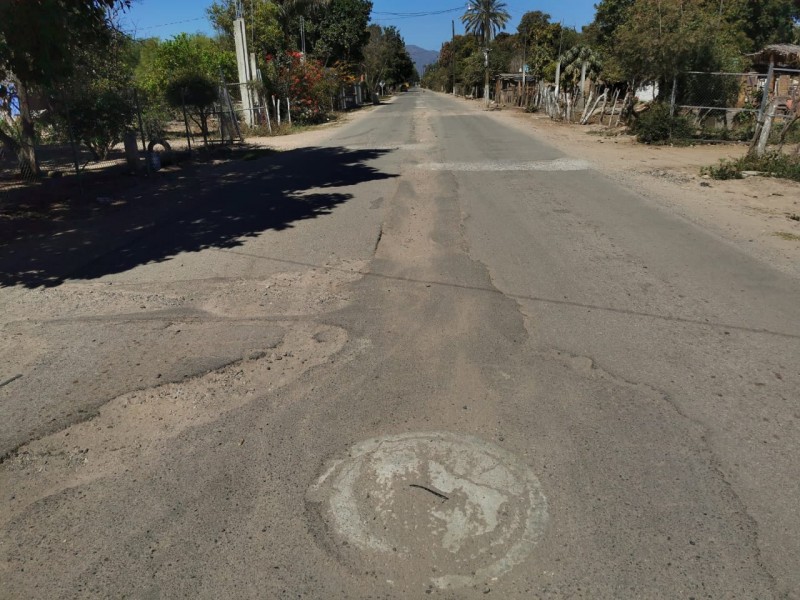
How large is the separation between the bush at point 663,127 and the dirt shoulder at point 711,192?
494 mm

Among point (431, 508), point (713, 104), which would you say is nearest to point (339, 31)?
point (713, 104)

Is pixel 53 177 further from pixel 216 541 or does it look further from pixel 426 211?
pixel 216 541

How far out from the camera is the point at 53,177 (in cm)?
1337

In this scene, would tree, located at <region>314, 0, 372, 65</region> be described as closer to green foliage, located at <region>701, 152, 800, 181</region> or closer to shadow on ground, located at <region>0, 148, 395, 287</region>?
shadow on ground, located at <region>0, 148, 395, 287</region>

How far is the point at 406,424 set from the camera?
11.4 ft

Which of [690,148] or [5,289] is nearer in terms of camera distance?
[5,289]

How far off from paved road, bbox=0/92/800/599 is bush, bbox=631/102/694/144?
42.2 feet

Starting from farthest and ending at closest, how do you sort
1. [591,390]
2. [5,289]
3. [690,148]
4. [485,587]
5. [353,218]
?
[690,148]
[353,218]
[5,289]
[591,390]
[485,587]

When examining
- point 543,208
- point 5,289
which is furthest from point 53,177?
point 543,208

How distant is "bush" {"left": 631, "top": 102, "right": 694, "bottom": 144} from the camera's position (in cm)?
1825

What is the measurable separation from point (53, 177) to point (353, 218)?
893 centimetres

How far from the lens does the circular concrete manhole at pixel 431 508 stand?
246 cm

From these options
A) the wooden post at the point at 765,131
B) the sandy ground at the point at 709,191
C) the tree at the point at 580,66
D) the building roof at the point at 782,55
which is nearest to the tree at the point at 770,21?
the building roof at the point at 782,55

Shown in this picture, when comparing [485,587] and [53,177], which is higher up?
[53,177]
